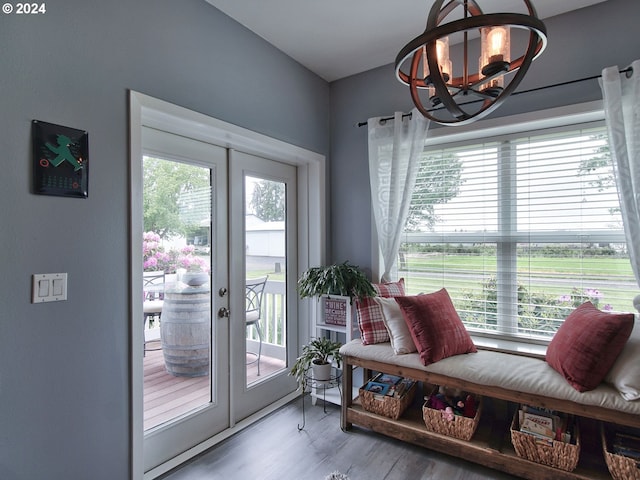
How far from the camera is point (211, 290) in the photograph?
238 centimetres

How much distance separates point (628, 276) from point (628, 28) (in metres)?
1.50

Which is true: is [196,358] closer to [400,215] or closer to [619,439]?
[400,215]

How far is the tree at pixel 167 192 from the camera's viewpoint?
6.69ft

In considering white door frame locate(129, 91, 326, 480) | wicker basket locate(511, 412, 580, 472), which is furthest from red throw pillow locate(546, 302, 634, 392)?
white door frame locate(129, 91, 326, 480)

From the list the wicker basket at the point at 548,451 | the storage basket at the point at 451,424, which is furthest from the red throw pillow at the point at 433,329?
the wicker basket at the point at 548,451

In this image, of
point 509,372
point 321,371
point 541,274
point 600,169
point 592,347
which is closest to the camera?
point 592,347

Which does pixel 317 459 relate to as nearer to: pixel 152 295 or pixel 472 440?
pixel 472 440

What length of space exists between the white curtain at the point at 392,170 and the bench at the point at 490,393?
0.76m

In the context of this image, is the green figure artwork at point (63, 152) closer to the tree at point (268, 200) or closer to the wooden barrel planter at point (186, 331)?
the wooden barrel planter at point (186, 331)

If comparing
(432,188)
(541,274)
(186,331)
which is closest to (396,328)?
(541,274)

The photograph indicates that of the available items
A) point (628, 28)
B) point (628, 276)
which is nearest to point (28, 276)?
point (628, 276)

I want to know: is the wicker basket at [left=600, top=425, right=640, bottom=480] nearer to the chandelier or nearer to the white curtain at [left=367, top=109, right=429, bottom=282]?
the white curtain at [left=367, top=109, right=429, bottom=282]

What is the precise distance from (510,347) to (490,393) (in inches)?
22.4

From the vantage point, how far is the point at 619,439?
6.03ft
